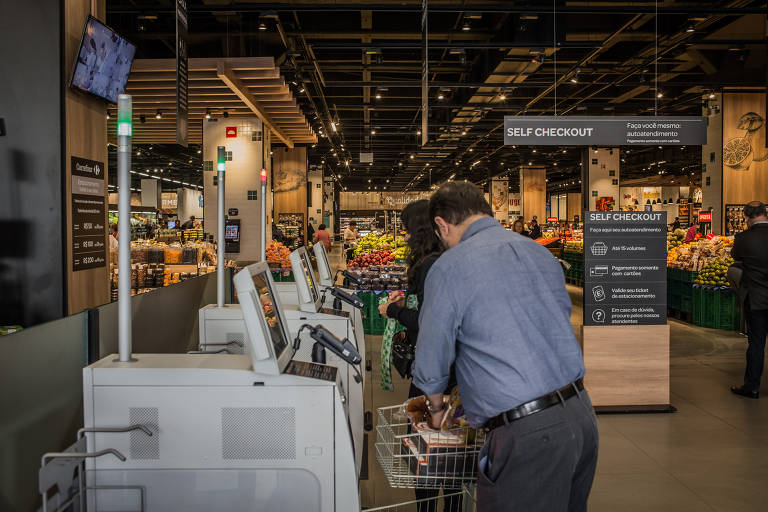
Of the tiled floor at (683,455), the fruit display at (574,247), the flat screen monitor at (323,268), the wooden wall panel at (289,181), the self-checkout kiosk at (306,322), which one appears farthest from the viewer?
the wooden wall panel at (289,181)

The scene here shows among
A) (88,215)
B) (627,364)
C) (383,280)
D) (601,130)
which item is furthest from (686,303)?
(88,215)

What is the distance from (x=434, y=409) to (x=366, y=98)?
14.1m

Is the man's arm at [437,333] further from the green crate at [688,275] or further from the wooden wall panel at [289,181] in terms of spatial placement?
the wooden wall panel at [289,181]

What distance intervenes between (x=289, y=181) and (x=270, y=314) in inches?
629

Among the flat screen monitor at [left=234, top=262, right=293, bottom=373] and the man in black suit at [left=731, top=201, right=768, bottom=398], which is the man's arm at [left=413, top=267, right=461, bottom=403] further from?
the man in black suit at [left=731, top=201, right=768, bottom=398]

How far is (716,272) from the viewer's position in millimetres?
8648

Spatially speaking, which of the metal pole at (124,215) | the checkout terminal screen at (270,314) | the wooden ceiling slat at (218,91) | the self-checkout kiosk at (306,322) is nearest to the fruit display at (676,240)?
the wooden ceiling slat at (218,91)

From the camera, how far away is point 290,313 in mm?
3521

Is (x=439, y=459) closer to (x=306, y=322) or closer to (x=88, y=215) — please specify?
(x=306, y=322)

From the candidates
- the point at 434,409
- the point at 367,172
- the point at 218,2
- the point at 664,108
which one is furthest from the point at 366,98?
the point at 367,172

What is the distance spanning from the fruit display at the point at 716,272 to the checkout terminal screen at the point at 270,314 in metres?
8.26

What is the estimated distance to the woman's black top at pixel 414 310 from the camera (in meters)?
3.10

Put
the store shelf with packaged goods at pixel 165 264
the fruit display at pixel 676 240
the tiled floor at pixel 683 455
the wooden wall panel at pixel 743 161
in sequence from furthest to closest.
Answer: the fruit display at pixel 676 240
the wooden wall panel at pixel 743 161
the store shelf with packaged goods at pixel 165 264
the tiled floor at pixel 683 455

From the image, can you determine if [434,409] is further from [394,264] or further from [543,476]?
[394,264]
